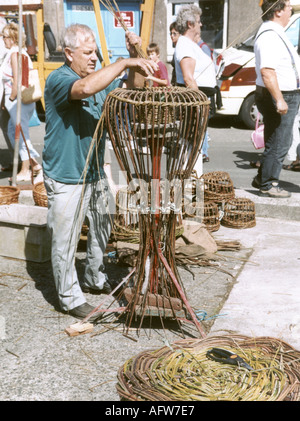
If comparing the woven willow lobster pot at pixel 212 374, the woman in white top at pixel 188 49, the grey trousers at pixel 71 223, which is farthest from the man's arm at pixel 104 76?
the woman in white top at pixel 188 49

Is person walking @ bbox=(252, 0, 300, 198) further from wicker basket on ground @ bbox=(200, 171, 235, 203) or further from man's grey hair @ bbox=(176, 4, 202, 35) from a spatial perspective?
man's grey hair @ bbox=(176, 4, 202, 35)

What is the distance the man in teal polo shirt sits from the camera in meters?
3.60

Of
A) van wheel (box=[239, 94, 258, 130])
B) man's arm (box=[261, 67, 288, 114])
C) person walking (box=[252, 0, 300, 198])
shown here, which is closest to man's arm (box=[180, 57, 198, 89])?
person walking (box=[252, 0, 300, 198])

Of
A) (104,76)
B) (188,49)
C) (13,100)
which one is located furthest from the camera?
(13,100)

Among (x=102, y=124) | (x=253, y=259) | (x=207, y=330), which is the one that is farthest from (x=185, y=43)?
(x=207, y=330)

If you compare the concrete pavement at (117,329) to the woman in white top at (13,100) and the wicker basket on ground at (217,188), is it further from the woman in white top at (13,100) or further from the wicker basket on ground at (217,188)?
the woman in white top at (13,100)

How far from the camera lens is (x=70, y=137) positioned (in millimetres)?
3703

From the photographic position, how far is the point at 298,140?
7.92 meters

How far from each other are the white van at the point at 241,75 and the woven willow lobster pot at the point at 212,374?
8264mm

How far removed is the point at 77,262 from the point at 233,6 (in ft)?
40.0

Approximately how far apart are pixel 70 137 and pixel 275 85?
2817 millimetres

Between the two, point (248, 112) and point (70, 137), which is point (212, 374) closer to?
point (70, 137)

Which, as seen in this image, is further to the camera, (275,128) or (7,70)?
(7,70)

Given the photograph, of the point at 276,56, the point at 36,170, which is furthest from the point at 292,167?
the point at 36,170
